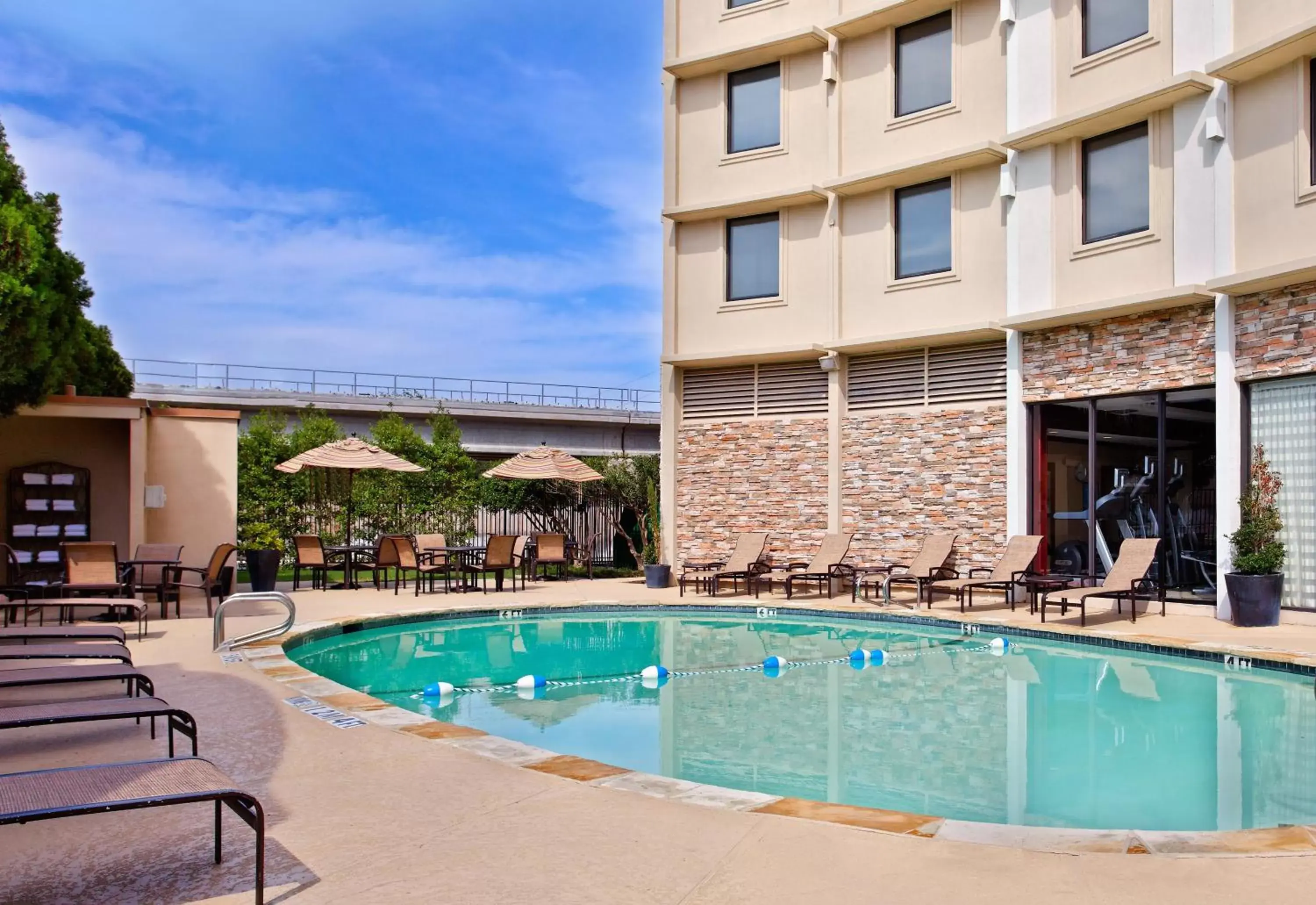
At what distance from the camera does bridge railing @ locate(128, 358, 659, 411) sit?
94.2 feet

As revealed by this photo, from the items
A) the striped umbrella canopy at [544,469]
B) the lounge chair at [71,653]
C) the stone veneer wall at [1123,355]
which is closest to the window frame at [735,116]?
the stone veneer wall at [1123,355]

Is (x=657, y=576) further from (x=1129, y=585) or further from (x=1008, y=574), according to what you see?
(x=1129, y=585)

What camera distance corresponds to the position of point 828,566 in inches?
552

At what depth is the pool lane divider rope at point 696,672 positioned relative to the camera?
823cm

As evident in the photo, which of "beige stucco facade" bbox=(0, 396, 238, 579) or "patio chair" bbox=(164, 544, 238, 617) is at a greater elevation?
"beige stucco facade" bbox=(0, 396, 238, 579)

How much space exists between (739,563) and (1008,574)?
3942 mm

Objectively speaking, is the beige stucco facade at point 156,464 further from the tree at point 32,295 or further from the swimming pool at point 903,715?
the swimming pool at point 903,715

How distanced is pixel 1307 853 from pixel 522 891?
9.31 ft

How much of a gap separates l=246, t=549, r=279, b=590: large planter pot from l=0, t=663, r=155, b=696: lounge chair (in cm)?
774

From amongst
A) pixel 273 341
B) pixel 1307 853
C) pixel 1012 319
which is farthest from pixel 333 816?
pixel 273 341

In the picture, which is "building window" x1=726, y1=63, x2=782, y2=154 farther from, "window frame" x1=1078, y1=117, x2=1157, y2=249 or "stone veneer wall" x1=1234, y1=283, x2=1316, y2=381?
"stone veneer wall" x1=1234, y1=283, x2=1316, y2=381

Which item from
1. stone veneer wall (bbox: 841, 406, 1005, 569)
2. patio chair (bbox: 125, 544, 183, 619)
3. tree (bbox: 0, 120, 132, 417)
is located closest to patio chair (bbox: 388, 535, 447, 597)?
patio chair (bbox: 125, 544, 183, 619)

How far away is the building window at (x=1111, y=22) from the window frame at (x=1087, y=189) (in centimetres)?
104

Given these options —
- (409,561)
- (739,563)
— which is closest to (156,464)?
(409,561)
